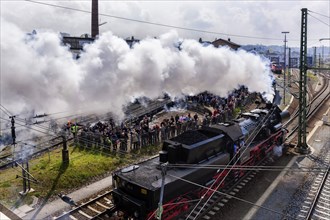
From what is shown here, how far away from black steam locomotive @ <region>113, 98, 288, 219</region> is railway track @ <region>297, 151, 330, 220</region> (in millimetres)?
3197

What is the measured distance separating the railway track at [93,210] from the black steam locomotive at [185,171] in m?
1.00

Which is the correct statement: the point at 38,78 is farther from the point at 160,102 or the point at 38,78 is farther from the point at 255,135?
the point at 160,102

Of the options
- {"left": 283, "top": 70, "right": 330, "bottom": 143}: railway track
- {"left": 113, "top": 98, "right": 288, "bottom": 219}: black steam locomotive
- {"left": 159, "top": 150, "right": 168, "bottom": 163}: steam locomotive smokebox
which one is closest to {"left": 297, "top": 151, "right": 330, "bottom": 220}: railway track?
{"left": 113, "top": 98, "right": 288, "bottom": 219}: black steam locomotive

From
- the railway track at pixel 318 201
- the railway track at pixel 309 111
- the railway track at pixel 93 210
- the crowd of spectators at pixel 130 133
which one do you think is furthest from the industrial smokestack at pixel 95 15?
the railway track at pixel 318 201

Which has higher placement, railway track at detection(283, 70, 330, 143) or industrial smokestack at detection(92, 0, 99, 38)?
industrial smokestack at detection(92, 0, 99, 38)

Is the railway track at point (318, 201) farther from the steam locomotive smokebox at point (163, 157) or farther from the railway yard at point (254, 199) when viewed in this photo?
the steam locomotive smokebox at point (163, 157)

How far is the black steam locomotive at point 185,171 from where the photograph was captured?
10625 millimetres

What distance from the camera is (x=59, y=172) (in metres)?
15.5

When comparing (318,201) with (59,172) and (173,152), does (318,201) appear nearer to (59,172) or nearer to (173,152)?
(173,152)

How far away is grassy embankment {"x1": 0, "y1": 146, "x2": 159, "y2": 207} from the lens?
13.9 metres

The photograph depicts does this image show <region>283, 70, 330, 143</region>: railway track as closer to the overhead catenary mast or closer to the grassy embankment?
the grassy embankment

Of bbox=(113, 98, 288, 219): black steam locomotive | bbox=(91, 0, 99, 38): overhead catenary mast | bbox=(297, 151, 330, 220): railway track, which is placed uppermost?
bbox=(91, 0, 99, 38): overhead catenary mast

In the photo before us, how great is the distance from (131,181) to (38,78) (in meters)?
4.66

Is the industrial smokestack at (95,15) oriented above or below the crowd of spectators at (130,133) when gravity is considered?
above
